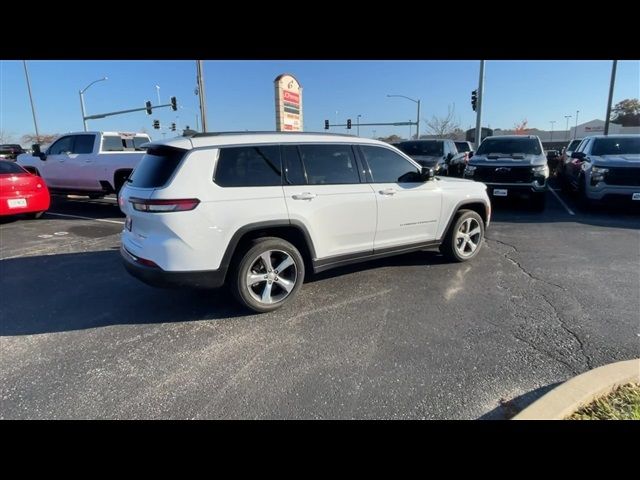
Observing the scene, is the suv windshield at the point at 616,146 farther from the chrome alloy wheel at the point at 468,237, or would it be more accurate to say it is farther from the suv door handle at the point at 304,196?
the suv door handle at the point at 304,196

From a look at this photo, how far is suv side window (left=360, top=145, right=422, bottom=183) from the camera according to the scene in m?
4.50

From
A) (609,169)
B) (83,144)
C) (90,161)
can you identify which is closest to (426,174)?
(609,169)

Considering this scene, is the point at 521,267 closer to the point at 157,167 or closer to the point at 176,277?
the point at 176,277

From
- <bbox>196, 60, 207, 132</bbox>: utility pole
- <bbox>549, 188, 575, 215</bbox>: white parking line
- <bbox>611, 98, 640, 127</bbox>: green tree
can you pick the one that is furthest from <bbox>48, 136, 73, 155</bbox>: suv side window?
<bbox>611, 98, 640, 127</bbox>: green tree

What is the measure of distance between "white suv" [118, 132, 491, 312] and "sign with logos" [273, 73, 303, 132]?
53.0ft

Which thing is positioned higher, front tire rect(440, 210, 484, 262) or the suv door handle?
the suv door handle

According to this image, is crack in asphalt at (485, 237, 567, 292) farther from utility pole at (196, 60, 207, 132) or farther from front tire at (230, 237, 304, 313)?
utility pole at (196, 60, 207, 132)

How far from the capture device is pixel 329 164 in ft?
13.8

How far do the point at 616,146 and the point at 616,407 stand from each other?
32.7ft

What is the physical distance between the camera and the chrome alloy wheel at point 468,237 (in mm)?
5422

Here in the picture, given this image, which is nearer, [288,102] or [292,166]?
[292,166]

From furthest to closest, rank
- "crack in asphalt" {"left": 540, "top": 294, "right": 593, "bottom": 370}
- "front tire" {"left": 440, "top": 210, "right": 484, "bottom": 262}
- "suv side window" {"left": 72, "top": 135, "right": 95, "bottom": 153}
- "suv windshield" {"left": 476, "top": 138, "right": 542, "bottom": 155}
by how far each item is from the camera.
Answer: "suv windshield" {"left": 476, "top": 138, "right": 542, "bottom": 155} → "suv side window" {"left": 72, "top": 135, "right": 95, "bottom": 153} → "front tire" {"left": 440, "top": 210, "right": 484, "bottom": 262} → "crack in asphalt" {"left": 540, "top": 294, "right": 593, "bottom": 370}

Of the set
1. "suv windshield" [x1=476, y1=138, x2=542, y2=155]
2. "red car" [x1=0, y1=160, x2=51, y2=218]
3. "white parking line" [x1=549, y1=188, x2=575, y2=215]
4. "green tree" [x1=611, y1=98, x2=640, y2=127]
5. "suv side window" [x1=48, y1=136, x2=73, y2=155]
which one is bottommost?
"white parking line" [x1=549, y1=188, x2=575, y2=215]
